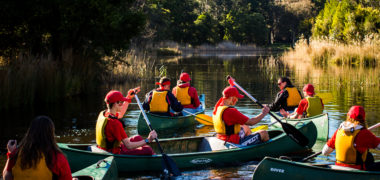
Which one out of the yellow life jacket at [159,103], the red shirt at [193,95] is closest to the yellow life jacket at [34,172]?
the yellow life jacket at [159,103]

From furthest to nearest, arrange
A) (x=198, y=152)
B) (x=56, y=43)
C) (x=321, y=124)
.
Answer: (x=56, y=43) < (x=321, y=124) < (x=198, y=152)

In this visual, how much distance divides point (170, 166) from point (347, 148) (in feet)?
9.29

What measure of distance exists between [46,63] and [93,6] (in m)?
2.91

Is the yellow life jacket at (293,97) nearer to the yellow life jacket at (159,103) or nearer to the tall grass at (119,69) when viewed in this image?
the yellow life jacket at (159,103)

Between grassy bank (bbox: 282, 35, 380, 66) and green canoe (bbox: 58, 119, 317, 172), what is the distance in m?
20.8

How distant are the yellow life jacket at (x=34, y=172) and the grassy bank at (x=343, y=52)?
26.5m

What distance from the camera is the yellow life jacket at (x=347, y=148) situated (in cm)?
630

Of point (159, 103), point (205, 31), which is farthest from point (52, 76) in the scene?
point (205, 31)

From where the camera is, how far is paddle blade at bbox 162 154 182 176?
24.9 feet

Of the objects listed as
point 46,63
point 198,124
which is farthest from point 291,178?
point 46,63

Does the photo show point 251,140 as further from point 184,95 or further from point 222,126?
point 184,95

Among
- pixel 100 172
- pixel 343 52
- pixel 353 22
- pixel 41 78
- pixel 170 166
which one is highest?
pixel 353 22

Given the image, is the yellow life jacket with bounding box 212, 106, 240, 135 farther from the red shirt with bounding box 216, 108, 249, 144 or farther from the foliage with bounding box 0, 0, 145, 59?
the foliage with bounding box 0, 0, 145, 59

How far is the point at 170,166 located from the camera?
7641 millimetres
